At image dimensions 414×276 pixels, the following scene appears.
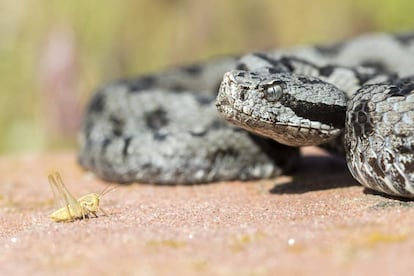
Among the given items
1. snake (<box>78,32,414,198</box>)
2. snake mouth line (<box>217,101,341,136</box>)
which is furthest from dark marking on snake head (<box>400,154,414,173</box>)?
snake mouth line (<box>217,101,341,136</box>)

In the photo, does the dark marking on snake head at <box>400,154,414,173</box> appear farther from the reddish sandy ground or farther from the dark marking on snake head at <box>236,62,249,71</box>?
the dark marking on snake head at <box>236,62,249,71</box>

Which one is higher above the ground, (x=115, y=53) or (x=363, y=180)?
(x=115, y=53)

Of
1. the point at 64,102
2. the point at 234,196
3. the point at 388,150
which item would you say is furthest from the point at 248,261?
the point at 64,102

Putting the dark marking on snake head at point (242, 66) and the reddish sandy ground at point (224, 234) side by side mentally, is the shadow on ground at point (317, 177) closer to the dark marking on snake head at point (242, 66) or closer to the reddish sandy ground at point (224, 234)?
the reddish sandy ground at point (224, 234)

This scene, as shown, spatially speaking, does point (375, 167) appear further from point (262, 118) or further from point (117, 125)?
point (117, 125)

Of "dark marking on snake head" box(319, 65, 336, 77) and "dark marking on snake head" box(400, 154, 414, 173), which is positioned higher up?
"dark marking on snake head" box(319, 65, 336, 77)

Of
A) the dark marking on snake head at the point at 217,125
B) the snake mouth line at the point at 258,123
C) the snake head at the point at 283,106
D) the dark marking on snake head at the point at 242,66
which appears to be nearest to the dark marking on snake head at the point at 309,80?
the snake head at the point at 283,106

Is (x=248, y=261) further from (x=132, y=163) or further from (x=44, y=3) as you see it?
(x=44, y=3)
